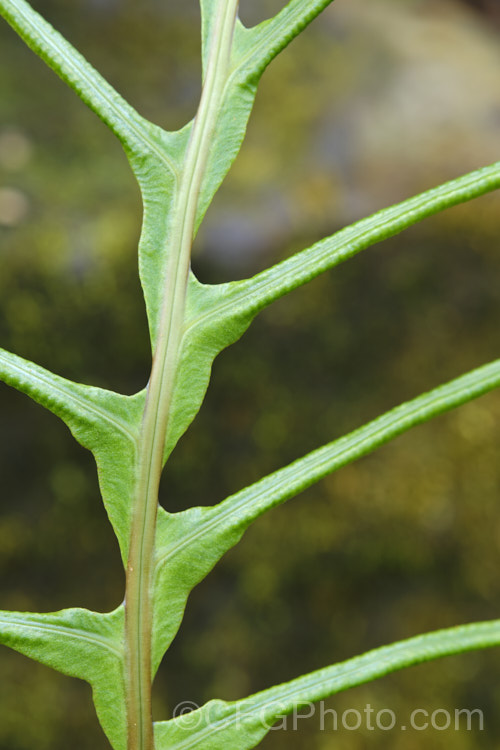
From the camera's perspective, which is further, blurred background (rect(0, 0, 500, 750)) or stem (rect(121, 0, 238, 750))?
blurred background (rect(0, 0, 500, 750))

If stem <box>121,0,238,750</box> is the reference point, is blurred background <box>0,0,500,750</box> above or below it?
above

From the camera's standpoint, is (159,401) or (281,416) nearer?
(159,401)

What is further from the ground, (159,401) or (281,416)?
(281,416)

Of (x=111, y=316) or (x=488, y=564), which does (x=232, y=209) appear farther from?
(x=488, y=564)

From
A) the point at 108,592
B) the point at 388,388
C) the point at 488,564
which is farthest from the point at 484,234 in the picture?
the point at 108,592
